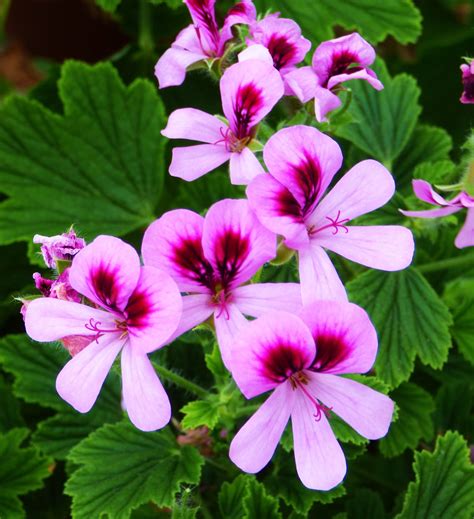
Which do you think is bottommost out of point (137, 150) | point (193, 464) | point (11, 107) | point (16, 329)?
point (16, 329)

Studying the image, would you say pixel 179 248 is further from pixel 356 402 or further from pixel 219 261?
pixel 356 402

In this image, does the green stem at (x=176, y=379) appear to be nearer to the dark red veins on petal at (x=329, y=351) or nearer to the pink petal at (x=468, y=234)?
the dark red veins on petal at (x=329, y=351)

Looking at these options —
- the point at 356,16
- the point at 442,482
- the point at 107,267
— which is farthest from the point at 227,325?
the point at 356,16

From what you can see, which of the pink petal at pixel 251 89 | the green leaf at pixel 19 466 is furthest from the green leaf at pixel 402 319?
the green leaf at pixel 19 466

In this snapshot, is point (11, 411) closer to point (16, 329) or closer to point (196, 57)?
point (16, 329)

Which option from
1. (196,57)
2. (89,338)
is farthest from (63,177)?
(89,338)

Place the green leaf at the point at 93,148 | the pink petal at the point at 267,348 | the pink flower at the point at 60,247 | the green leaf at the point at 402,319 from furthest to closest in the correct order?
the green leaf at the point at 93,148 < the green leaf at the point at 402,319 < the pink flower at the point at 60,247 < the pink petal at the point at 267,348

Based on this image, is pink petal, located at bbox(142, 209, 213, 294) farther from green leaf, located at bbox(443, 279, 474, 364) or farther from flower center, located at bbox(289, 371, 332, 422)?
green leaf, located at bbox(443, 279, 474, 364)
